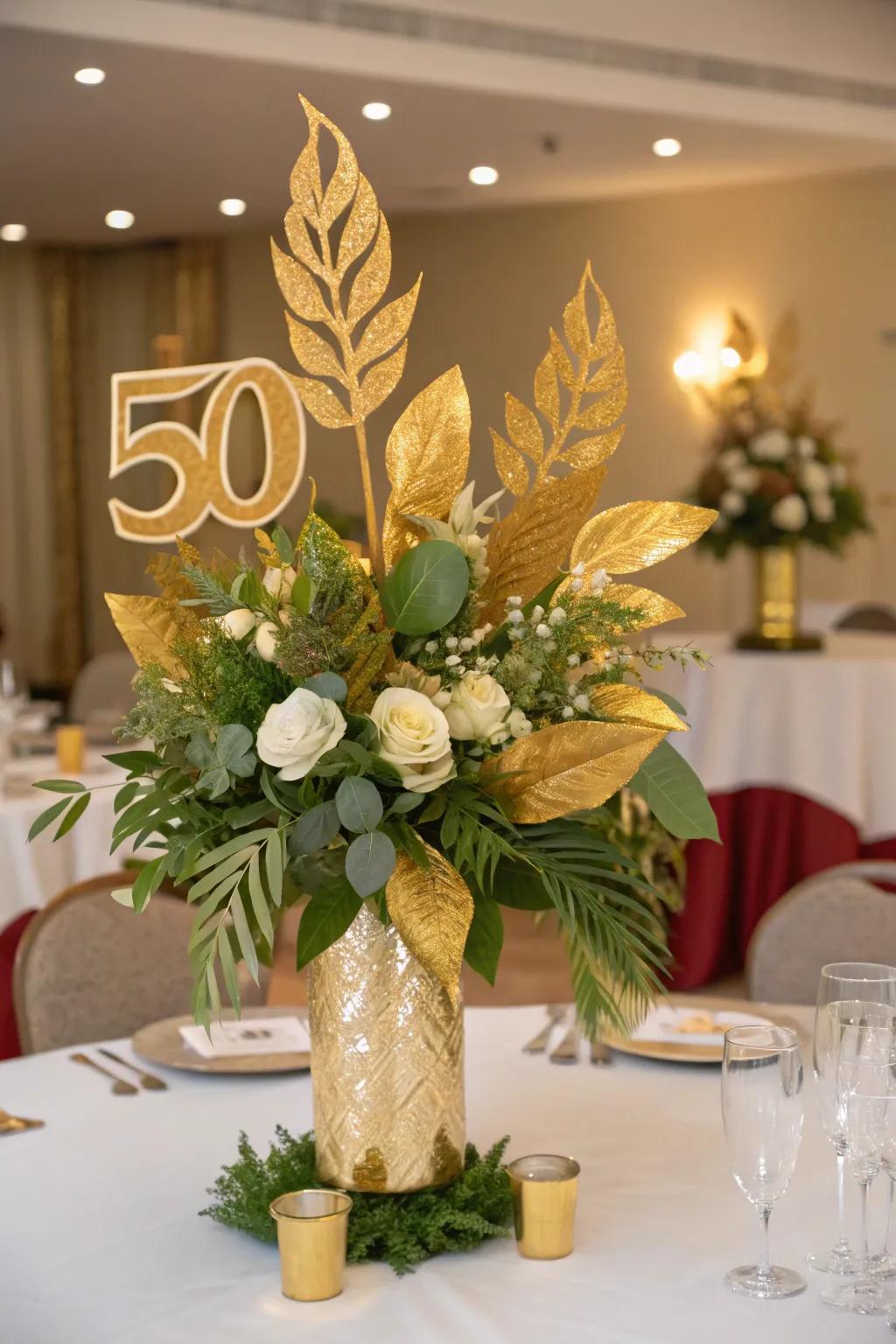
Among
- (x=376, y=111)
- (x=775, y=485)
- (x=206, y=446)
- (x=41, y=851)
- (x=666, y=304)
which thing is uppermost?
(x=376, y=111)

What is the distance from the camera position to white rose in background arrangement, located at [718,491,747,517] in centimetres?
507

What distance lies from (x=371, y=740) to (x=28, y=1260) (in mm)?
552

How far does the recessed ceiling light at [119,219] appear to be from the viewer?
909cm

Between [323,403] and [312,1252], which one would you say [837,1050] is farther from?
[323,403]

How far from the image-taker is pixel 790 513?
16.4 feet

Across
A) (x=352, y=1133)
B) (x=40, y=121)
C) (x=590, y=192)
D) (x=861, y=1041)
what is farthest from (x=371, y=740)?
(x=590, y=192)

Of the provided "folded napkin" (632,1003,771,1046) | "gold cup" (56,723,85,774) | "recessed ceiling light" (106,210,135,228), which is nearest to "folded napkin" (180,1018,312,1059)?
"folded napkin" (632,1003,771,1046)

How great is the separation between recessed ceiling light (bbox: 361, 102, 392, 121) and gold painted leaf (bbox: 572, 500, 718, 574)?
5.66 m

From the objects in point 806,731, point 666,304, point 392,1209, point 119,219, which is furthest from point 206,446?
point 119,219

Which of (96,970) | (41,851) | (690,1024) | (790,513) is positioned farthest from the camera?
(790,513)

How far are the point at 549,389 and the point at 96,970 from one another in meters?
1.25

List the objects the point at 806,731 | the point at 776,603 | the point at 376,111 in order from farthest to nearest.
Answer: the point at 376,111
the point at 776,603
the point at 806,731

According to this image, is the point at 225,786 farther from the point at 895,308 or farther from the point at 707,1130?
the point at 895,308

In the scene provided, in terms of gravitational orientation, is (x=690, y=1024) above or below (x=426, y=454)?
below
